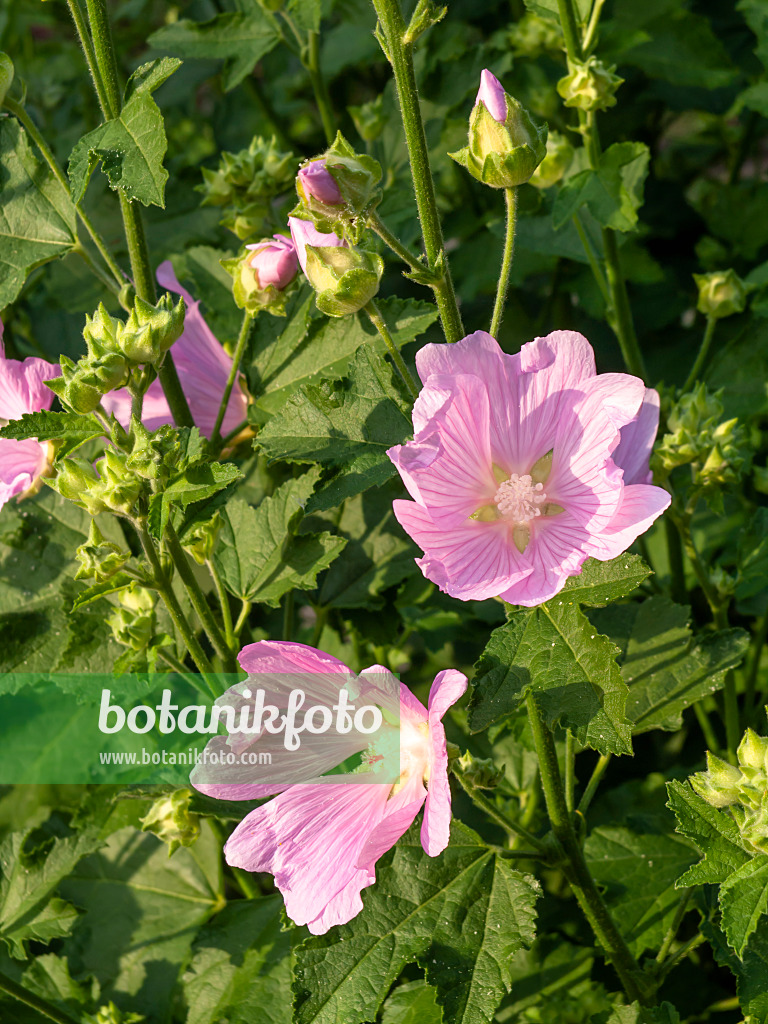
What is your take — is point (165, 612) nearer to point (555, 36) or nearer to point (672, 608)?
point (672, 608)

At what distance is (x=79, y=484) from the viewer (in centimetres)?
137

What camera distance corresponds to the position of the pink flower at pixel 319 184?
122 cm

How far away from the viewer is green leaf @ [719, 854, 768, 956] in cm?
120

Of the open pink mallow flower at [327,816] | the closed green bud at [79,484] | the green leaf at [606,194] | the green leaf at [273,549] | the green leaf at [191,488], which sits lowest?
the open pink mallow flower at [327,816]

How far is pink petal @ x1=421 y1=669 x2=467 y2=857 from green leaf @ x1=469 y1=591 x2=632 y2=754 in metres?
0.04

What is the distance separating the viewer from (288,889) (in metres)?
1.39

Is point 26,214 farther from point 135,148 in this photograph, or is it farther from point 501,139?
point 501,139

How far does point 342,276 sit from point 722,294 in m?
1.17

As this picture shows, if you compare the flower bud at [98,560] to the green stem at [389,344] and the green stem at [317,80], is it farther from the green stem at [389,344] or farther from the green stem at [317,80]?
the green stem at [317,80]

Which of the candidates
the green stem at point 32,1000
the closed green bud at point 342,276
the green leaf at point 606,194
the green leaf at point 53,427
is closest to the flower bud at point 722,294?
the green leaf at point 606,194

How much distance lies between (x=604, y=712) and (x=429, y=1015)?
625 millimetres

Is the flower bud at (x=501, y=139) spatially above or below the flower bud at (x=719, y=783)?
above

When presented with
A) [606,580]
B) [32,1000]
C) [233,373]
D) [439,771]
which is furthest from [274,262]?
[32,1000]

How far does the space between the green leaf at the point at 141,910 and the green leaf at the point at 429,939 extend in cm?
67
